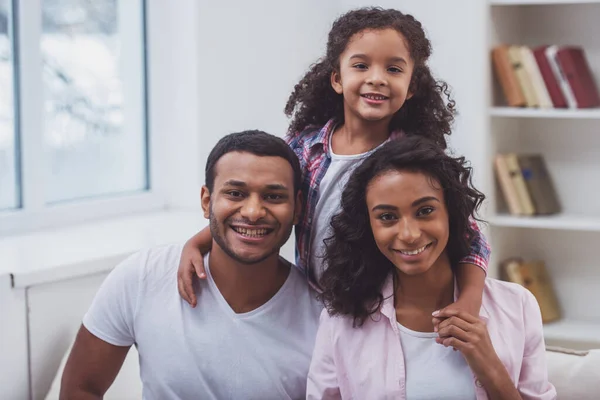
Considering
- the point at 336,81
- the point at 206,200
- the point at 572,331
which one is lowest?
the point at 572,331

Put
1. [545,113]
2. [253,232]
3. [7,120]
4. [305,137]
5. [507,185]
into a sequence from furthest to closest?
[507,185]
[545,113]
[7,120]
[305,137]
[253,232]

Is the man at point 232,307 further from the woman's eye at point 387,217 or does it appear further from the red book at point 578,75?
the red book at point 578,75

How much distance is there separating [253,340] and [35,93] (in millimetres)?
1380

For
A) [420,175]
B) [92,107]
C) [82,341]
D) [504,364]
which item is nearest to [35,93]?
[92,107]

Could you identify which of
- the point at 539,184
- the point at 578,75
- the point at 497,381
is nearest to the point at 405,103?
the point at 497,381

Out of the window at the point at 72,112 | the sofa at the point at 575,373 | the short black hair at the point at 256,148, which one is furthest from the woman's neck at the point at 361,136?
the window at the point at 72,112

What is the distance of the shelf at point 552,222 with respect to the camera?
11.1ft

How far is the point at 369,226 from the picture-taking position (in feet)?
5.76

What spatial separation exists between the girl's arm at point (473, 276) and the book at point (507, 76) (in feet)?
5.64

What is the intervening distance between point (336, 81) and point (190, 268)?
1.65ft

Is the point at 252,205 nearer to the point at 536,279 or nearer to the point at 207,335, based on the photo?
the point at 207,335

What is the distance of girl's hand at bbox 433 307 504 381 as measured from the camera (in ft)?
5.27

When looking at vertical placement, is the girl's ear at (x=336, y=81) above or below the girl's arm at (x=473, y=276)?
above

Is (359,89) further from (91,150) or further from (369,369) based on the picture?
(91,150)
